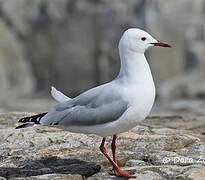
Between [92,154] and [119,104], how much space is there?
2.65 feet

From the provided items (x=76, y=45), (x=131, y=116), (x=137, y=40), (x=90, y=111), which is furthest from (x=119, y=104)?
(x=76, y=45)

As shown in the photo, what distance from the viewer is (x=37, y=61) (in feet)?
58.6

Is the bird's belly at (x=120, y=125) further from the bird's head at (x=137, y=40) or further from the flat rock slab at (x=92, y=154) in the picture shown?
the bird's head at (x=137, y=40)

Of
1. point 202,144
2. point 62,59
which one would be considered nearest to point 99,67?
point 62,59

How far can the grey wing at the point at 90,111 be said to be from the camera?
3.72 m

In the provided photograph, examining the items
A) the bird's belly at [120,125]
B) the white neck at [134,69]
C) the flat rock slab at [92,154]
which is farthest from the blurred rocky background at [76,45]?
the bird's belly at [120,125]

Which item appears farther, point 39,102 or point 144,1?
point 144,1

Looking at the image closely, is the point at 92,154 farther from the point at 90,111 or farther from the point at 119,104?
the point at 119,104

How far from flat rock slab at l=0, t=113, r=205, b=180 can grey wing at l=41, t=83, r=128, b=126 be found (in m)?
0.40

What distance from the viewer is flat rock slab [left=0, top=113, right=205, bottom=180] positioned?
3.91 m

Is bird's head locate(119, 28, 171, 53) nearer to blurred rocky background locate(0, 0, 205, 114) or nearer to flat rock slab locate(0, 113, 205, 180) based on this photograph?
flat rock slab locate(0, 113, 205, 180)

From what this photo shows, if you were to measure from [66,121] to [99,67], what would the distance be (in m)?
13.3

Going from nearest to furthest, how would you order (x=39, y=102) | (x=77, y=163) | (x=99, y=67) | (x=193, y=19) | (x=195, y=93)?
(x=77, y=163), (x=195, y=93), (x=39, y=102), (x=99, y=67), (x=193, y=19)

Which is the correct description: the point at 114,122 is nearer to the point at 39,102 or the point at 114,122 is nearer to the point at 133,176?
the point at 133,176
